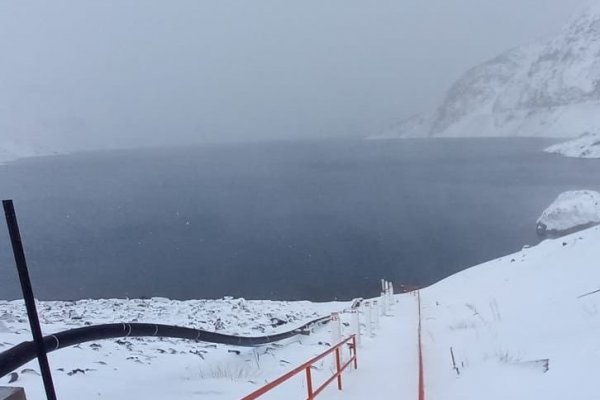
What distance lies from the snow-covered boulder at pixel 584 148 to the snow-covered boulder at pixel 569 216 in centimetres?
9768

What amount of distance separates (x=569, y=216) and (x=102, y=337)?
52.1m

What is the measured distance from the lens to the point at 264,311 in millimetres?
17625

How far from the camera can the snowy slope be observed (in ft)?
20.1

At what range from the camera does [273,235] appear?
54062 millimetres

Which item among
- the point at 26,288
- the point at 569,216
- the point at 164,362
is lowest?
the point at 569,216

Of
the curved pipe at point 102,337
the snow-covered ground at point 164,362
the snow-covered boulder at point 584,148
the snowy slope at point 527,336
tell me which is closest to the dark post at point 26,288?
the curved pipe at point 102,337

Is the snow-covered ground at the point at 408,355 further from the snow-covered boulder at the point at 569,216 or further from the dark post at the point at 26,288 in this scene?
the snow-covered boulder at the point at 569,216

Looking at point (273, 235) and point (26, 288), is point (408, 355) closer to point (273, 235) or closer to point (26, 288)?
point (26, 288)

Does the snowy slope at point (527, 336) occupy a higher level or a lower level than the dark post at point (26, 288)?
lower

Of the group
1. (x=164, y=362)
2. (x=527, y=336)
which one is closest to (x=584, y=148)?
(x=527, y=336)

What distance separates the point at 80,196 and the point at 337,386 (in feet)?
312

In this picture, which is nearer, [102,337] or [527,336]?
[102,337]

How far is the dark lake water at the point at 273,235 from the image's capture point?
39.0 m

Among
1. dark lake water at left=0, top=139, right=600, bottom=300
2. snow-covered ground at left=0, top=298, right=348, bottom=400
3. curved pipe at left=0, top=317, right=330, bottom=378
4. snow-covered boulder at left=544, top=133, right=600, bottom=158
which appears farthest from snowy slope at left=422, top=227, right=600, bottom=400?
snow-covered boulder at left=544, top=133, right=600, bottom=158
